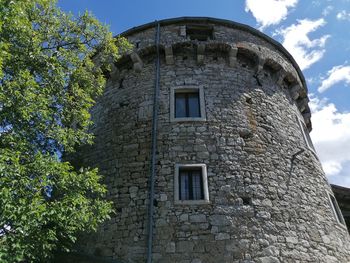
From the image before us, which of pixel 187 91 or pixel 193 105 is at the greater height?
pixel 187 91

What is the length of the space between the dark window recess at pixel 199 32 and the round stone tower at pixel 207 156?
0.04 metres

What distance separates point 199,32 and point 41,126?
7304 mm

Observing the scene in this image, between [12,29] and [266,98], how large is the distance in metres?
7.24

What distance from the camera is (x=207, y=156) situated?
8.18 metres

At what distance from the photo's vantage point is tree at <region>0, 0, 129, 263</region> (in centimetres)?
483

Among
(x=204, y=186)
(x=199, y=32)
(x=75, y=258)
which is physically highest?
(x=199, y=32)

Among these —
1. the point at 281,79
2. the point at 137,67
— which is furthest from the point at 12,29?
the point at 281,79

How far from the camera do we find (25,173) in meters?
5.26

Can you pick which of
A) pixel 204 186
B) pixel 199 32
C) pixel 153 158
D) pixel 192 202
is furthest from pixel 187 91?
pixel 192 202

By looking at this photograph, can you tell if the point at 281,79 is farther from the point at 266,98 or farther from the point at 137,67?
the point at 137,67

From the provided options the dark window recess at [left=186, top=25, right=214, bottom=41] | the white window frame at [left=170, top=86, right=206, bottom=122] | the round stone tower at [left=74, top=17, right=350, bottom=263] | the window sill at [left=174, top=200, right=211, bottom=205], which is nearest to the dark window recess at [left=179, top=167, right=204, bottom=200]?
the round stone tower at [left=74, top=17, right=350, bottom=263]

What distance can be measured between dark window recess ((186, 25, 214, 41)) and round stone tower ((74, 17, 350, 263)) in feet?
0.12

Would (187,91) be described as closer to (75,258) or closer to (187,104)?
(187,104)

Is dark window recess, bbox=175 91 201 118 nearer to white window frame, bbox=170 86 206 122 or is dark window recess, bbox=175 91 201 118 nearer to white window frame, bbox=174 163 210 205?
white window frame, bbox=170 86 206 122
